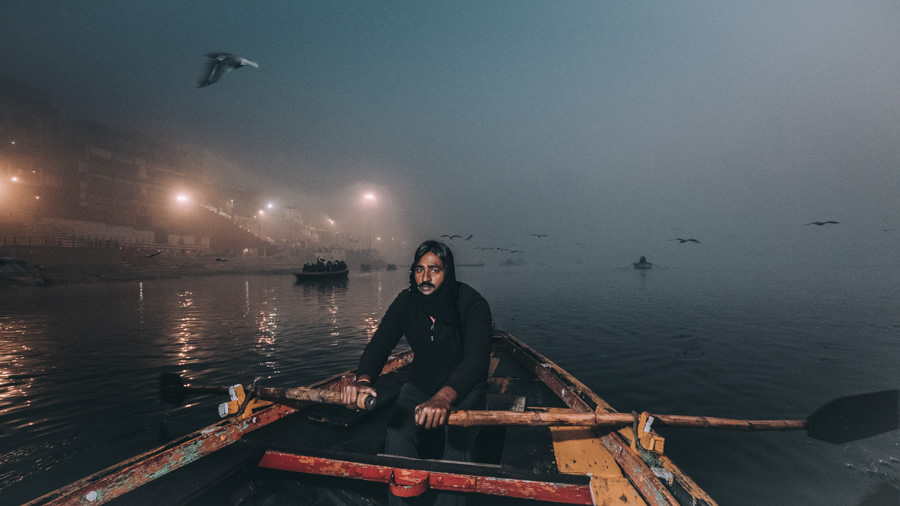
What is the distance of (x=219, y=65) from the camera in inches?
554

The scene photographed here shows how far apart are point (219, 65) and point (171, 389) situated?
14.9 metres

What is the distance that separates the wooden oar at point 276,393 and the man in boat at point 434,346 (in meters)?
0.27

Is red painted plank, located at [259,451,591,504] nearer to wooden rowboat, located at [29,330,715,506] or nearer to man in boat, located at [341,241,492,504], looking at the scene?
wooden rowboat, located at [29,330,715,506]

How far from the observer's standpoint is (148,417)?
20.9 feet

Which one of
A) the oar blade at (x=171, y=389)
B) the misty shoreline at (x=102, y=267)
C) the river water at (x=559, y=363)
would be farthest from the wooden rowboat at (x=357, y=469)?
the misty shoreline at (x=102, y=267)

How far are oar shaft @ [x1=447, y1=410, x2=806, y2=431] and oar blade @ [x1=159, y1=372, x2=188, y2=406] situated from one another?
4.66 metres

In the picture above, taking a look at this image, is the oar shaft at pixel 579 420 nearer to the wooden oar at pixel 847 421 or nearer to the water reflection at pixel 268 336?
the wooden oar at pixel 847 421

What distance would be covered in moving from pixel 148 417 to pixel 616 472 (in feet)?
27.0

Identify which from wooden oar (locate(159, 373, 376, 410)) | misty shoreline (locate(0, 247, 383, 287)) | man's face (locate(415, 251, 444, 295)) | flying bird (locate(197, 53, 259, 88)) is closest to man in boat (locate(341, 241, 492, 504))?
man's face (locate(415, 251, 444, 295))

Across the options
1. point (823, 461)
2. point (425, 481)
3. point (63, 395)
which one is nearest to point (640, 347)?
point (823, 461)

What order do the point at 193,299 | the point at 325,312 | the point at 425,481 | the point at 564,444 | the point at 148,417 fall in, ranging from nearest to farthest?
1. the point at 425,481
2. the point at 564,444
3. the point at 148,417
4. the point at 325,312
5. the point at 193,299

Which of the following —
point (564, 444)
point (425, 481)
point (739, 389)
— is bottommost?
point (739, 389)

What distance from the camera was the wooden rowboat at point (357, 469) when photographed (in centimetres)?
243

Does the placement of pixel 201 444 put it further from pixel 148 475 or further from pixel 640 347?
pixel 640 347
